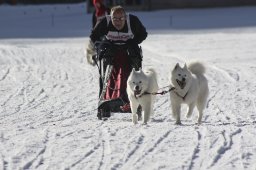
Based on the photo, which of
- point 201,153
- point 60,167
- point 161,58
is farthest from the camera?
point 161,58

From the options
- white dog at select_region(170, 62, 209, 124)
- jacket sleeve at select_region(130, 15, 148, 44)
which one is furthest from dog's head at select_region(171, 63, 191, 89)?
jacket sleeve at select_region(130, 15, 148, 44)

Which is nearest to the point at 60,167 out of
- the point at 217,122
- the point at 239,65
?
the point at 217,122

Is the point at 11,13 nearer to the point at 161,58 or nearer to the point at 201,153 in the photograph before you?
the point at 161,58

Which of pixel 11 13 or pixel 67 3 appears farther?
pixel 67 3

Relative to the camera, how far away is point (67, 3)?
188 feet

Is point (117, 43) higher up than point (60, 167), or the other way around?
point (117, 43)

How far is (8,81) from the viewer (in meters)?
13.2

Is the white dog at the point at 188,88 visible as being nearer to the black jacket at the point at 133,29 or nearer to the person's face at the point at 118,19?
the black jacket at the point at 133,29

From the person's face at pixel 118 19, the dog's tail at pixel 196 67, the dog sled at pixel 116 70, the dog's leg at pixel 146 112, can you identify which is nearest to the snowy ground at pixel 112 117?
the dog's leg at pixel 146 112

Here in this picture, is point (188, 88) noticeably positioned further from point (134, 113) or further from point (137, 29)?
point (137, 29)

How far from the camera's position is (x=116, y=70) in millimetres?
8539

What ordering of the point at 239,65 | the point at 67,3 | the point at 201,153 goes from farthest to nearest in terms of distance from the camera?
1. the point at 67,3
2. the point at 239,65
3. the point at 201,153

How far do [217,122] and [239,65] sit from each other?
7.76m

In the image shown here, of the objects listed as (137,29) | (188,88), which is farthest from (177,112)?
(137,29)
